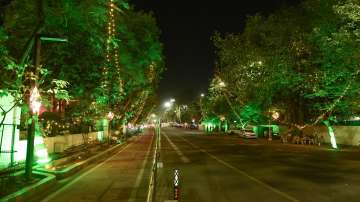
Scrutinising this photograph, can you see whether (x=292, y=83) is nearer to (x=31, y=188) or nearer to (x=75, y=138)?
(x=75, y=138)

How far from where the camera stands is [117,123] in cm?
6191

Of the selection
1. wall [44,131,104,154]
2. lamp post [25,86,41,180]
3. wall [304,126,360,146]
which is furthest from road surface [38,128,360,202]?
wall [304,126,360,146]

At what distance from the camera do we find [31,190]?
1248cm

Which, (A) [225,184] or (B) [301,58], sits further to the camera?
(B) [301,58]

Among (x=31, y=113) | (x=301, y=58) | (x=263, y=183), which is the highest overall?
(x=301, y=58)

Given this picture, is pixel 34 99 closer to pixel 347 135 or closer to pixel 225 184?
pixel 225 184

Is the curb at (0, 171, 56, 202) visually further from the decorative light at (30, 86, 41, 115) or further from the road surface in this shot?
the decorative light at (30, 86, 41, 115)

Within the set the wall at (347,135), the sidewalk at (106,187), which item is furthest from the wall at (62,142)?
the wall at (347,135)

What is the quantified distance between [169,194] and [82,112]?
3047 cm

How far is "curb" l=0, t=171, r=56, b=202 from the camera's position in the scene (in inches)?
433

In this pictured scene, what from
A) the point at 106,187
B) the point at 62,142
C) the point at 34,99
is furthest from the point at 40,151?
the point at 106,187

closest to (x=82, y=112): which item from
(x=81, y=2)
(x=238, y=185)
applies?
(x=81, y=2)

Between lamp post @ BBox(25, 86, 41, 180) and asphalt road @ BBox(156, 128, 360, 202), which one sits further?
lamp post @ BBox(25, 86, 41, 180)

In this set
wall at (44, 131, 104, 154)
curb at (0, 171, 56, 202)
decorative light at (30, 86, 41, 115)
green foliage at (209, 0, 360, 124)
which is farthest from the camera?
green foliage at (209, 0, 360, 124)
